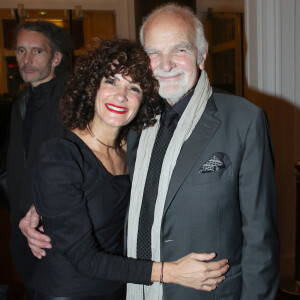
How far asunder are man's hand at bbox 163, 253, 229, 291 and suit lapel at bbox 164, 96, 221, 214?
0.21 m

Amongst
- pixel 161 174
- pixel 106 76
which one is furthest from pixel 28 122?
pixel 161 174

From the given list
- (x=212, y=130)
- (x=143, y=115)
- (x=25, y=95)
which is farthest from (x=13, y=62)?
(x=212, y=130)

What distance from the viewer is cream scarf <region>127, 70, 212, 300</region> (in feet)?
4.66

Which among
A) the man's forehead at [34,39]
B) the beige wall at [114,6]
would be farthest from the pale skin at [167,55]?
the beige wall at [114,6]

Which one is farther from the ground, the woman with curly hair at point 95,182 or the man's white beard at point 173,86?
the man's white beard at point 173,86

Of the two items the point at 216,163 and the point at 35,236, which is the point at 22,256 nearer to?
the point at 35,236

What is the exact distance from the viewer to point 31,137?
211cm

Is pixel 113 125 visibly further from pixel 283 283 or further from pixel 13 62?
pixel 13 62

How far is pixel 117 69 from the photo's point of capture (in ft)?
5.01

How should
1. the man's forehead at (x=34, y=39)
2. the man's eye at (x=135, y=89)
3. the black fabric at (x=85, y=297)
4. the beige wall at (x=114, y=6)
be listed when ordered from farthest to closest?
the beige wall at (x=114, y=6) → the man's forehead at (x=34, y=39) → the man's eye at (x=135, y=89) → the black fabric at (x=85, y=297)

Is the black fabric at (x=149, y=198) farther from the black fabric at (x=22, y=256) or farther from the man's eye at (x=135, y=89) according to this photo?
the black fabric at (x=22, y=256)

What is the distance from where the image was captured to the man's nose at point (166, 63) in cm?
153

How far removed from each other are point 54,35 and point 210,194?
1.66m

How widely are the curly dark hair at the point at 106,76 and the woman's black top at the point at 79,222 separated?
155 millimetres
